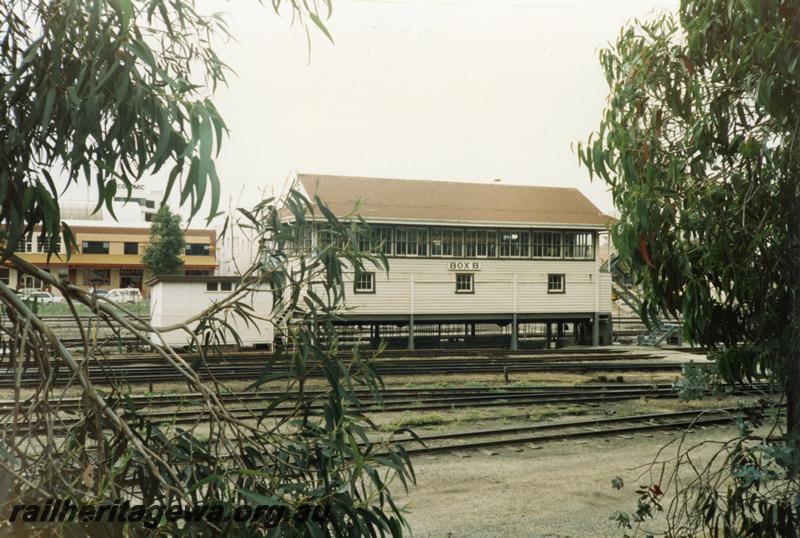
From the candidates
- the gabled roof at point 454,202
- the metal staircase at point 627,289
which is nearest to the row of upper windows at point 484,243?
the gabled roof at point 454,202

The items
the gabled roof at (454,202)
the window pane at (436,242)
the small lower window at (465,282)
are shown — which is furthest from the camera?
the small lower window at (465,282)

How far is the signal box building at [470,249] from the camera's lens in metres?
4.31

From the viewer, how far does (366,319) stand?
18.1 feet

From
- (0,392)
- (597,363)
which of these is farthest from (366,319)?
(597,363)

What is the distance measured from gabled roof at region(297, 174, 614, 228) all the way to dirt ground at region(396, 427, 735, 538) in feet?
6.03

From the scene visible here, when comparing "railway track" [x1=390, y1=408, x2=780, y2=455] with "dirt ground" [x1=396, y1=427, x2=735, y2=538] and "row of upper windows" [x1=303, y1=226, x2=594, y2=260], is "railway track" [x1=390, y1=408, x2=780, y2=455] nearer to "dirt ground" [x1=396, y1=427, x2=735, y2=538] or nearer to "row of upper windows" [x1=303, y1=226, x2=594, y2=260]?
"dirt ground" [x1=396, y1=427, x2=735, y2=538]

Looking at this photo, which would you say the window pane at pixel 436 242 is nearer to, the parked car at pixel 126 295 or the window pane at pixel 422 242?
the window pane at pixel 422 242

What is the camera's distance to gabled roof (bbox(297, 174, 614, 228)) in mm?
Answer: 3799

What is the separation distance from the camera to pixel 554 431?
7.02 m

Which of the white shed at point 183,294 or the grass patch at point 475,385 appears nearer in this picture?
the white shed at point 183,294

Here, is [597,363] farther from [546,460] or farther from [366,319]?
[366,319]

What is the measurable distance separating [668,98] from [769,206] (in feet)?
2.38

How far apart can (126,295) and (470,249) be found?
3458 mm

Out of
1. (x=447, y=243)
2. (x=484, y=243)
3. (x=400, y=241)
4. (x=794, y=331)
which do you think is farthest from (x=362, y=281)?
(x=484, y=243)
